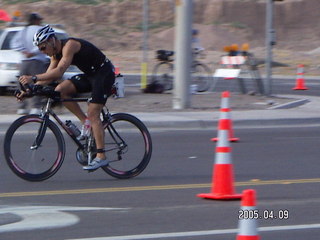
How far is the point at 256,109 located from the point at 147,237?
38.9ft

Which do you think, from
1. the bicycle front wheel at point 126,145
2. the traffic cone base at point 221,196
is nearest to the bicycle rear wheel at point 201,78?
the bicycle front wheel at point 126,145

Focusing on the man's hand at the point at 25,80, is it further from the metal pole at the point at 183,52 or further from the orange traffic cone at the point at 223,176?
the metal pole at the point at 183,52

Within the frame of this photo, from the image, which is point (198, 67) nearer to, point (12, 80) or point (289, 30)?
point (12, 80)

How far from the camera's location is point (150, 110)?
17797 mm

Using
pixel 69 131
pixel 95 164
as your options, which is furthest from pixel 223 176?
pixel 69 131

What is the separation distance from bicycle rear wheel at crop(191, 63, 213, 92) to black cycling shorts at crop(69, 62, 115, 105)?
13069mm

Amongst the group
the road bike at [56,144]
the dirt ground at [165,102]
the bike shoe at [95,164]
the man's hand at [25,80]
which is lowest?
the bike shoe at [95,164]

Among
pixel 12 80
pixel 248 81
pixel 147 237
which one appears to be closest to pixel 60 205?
pixel 147 237

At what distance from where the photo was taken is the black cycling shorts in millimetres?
9000

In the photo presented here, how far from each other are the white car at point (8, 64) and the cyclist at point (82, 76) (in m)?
9.28

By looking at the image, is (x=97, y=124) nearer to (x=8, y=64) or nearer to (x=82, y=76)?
(x=82, y=76)

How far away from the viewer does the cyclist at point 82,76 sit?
8852mm

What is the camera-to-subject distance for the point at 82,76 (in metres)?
9.10

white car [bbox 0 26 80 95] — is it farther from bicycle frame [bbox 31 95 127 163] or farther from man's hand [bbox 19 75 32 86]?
man's hand [bbox 19 75 32 86]
